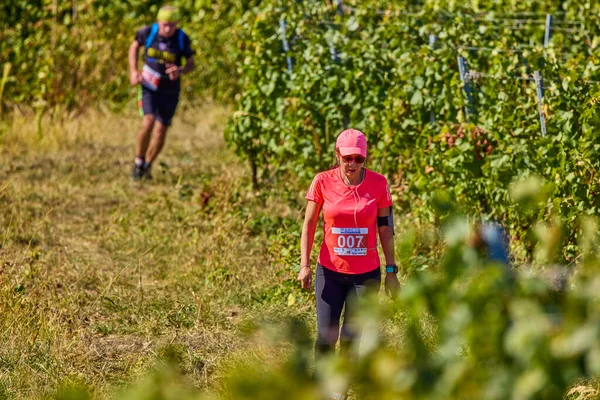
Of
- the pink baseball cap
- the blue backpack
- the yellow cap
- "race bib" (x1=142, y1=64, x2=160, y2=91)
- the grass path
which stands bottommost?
the grass path

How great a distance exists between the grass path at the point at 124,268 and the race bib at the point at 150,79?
836 mm

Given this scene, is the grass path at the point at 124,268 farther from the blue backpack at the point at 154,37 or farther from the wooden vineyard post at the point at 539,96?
Result: the wooden vineyard post at the point at 539,96

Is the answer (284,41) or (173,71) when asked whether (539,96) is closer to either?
(284,41)

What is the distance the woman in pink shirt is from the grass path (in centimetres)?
58

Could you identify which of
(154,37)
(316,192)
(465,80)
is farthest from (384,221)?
(154,37)

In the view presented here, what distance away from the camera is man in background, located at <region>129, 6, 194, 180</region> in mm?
9055

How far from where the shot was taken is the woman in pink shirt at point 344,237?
451cm

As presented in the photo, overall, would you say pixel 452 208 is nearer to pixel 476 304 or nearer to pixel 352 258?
pixel 476 304

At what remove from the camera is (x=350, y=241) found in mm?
4512

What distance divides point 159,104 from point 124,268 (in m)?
3.60

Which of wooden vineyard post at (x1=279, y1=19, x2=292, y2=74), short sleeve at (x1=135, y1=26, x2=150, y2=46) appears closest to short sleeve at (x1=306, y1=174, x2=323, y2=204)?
wooden vineyard post at (x1=279, y1=19, x2=292, y2=74)

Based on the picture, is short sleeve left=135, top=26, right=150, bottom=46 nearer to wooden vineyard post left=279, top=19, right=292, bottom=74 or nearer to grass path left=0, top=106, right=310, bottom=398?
grass path left=0, top=106, right=310, bottom=398

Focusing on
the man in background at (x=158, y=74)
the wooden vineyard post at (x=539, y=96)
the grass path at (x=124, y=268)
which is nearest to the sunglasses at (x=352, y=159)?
the grass path at (x=124, y=268)

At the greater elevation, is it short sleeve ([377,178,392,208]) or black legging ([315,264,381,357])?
short sleeve ([377,178,392,208])
